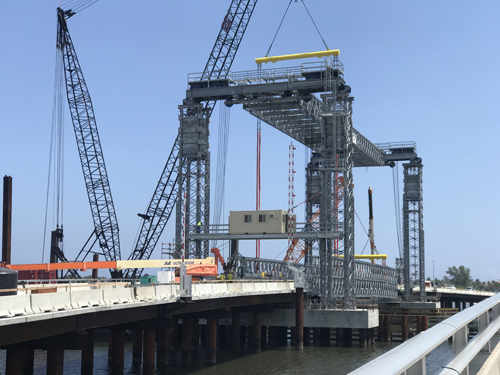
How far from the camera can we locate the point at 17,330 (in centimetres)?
2831

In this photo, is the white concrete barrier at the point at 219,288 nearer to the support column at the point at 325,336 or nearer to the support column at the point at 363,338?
the support column at the point at 325,336

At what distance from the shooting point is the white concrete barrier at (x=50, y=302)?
91.5 feet

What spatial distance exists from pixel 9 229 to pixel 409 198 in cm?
6096

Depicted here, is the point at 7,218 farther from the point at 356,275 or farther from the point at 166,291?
the point at 356,275

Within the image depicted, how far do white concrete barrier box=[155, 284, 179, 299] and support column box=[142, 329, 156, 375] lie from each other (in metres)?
4.37

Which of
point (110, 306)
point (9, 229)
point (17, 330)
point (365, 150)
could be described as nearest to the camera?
point (17, 330)

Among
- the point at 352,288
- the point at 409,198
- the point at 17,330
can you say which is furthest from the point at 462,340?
the point at 409,198

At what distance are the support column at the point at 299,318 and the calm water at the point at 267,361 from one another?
949 millimetres

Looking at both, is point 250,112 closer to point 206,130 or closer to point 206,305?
point 206,130

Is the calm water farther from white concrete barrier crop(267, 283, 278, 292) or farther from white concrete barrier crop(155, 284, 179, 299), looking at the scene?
white concrete barrier crop(155, 284, 179, 299)

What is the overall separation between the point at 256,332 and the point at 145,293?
2843cm

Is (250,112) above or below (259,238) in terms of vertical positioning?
above

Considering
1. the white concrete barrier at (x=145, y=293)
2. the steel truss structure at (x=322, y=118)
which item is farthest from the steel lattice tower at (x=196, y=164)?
the white concrete barrier at (x=145, y=293)

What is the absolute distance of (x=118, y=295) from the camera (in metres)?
35.2
